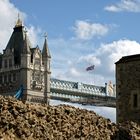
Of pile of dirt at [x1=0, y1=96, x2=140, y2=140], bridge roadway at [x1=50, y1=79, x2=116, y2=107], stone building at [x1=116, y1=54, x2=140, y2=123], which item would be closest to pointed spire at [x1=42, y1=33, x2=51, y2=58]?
bridge roadway at [x1=50, y1=79, x2=116, y2=107]

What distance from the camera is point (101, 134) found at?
1783 centimetres

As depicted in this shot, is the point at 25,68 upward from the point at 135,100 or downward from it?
upward

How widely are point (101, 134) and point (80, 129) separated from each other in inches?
50.2

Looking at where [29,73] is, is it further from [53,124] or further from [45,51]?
[53,124]

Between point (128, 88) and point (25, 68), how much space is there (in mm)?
136863

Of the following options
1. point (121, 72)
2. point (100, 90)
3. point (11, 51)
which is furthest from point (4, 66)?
point (121, 72)

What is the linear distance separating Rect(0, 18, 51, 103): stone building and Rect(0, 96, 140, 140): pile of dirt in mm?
140198

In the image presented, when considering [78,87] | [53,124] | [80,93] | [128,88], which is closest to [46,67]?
[80,93]

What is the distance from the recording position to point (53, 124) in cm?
1564

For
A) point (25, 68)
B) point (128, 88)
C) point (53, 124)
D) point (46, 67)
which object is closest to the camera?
point (53, 124)

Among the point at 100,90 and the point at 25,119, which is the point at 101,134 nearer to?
the point at 25,119

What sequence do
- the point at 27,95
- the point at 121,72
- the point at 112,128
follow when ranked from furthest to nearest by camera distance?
the point at 27,95, the point at 121,72, the point at 112,128

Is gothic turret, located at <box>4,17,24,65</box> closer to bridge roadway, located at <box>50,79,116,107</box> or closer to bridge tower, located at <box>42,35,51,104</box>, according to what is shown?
bridge tower, located at <box>42,35,51,104</box>

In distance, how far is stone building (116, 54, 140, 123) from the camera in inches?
1047
